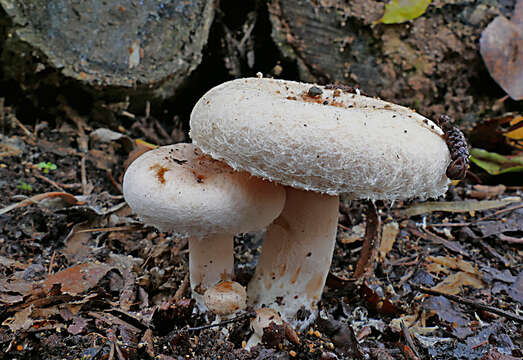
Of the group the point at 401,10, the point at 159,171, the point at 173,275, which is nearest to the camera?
the point at 159,171

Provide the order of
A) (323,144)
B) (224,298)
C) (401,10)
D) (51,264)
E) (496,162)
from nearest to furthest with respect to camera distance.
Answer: (323,144) → (224,298) → (51,264) → (401,10) → (496,162)

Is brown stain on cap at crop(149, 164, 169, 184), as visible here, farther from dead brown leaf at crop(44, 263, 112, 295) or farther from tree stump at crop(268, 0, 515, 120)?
tree stump at crop(268, 0, 515, 120)

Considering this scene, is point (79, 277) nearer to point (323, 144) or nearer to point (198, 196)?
point (198, 196)

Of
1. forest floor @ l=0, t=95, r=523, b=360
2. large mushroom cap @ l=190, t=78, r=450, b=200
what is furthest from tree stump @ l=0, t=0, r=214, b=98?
large mushroom cap @ l=190, t=78, r=450, b=200

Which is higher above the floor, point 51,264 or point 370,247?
point 370,247

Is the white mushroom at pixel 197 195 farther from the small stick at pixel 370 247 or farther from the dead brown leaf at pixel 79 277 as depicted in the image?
the small stick at pixel 370 247

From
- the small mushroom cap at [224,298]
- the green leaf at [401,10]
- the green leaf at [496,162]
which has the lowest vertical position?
the small mushroom cap at [224,298]

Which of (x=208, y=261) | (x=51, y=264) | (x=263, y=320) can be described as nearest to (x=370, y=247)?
(x=263, y=320)

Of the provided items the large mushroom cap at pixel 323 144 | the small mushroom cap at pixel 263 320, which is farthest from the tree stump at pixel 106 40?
the small mushroom cap at pixel 263 320
